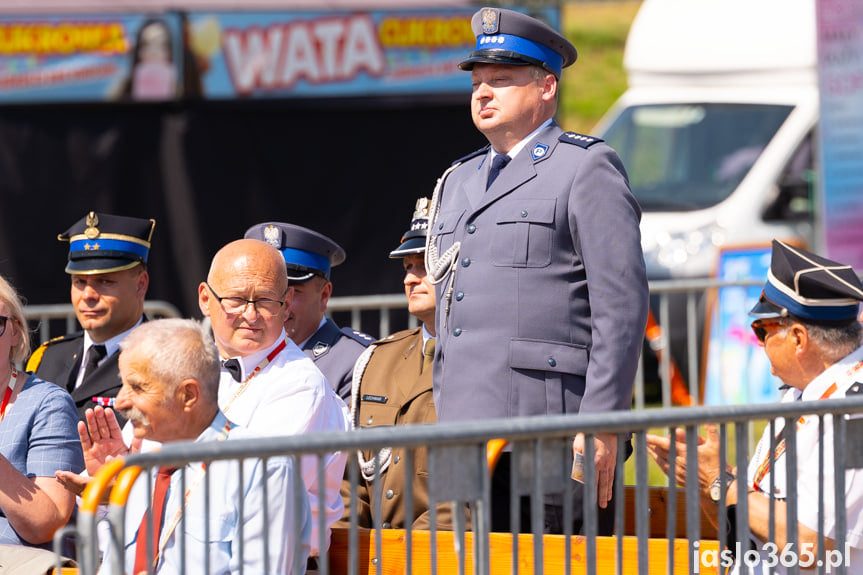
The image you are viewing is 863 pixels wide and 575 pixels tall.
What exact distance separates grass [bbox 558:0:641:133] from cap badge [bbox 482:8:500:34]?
52.6 ft

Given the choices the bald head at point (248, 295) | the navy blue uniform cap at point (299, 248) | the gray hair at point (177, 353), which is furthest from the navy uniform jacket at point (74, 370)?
the gray hair at point (177, 353)

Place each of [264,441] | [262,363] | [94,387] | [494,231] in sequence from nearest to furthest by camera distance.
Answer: [264,441] → [494,231] → [262,363] → [94,387]

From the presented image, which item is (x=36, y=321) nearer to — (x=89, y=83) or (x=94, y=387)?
(x=89, y=83)

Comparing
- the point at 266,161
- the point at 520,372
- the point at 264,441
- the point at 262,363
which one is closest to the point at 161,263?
the point at 266,161

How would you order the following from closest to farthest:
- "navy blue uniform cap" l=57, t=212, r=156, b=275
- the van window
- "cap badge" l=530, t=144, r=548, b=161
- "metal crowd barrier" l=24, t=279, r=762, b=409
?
1. "cap badge" l=530, t=144, r=548, b=161
2. "navy blue uniform cap" l=57, t=212, r=156, b=275
3. "metal crowd barrier" l=24, t=279, r=762, b=409
4. the van window

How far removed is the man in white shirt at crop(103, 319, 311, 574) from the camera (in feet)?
11.1

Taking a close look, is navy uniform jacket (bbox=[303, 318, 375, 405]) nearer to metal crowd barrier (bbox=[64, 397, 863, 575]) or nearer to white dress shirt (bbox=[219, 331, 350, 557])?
white dress shirt (bbox=[219, 331, 350, 557])

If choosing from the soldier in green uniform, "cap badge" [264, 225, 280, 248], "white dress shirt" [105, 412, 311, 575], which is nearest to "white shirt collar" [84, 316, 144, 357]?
"cap badge" [264, 225, 280, 248]

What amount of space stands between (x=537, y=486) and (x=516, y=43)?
1436 millimetres

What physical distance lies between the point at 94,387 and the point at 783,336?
272 centimetres

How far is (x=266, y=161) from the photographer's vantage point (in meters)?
9.52

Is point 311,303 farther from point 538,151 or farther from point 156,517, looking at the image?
point 156,517

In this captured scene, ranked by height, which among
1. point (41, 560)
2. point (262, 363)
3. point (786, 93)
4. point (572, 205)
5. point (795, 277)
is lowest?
point (41, 560)

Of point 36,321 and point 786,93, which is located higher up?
point 786,93
